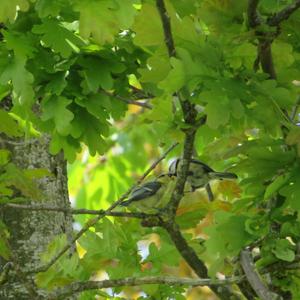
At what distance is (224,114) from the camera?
2.59 m

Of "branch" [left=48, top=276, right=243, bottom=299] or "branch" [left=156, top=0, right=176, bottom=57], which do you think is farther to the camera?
"branch" [left=48, top=276, right=243, bottom=299]

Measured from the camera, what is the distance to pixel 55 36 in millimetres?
3014

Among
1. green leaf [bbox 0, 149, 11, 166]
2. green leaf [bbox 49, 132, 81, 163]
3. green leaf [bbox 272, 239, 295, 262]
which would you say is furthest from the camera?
green leaf [bbox 49, 132, 81, 163]

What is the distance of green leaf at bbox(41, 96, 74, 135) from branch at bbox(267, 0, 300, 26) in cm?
77

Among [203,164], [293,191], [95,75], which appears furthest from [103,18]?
[203,164]

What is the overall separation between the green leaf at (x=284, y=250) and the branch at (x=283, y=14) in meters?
0.72

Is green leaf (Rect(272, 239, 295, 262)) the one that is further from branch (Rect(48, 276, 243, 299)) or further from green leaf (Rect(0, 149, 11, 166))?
green leaf (Rect(0, 149, 11, 166))

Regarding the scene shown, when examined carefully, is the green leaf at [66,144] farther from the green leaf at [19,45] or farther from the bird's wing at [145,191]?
the bird's wing at [145,191]

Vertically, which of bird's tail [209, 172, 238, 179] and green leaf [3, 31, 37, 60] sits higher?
green leaf [3, 31, 37, 60]

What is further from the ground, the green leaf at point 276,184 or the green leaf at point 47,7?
the green leaf at point 47,7

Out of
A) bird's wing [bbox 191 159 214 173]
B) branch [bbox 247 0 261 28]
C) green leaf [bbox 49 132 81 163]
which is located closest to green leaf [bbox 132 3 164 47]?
branch [bbox 247 0 261 28]

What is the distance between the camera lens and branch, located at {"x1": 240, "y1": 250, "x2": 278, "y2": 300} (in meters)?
2.90

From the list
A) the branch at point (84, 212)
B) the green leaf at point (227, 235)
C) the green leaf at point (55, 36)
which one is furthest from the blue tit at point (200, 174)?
the green leaf at point (55, 36)

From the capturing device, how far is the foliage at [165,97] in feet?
8.77
